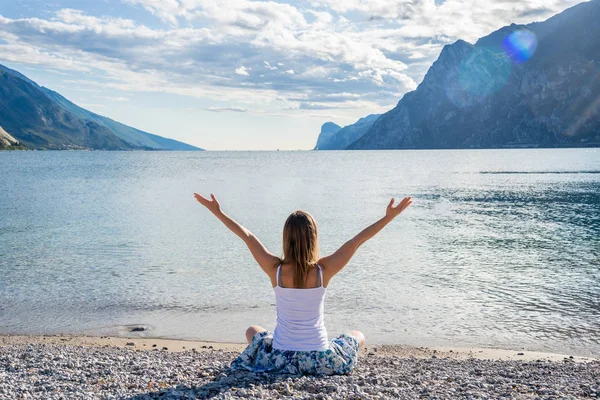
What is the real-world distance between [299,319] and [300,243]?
1.36 metres

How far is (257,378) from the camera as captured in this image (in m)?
8.64

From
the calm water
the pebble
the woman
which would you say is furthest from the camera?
the calm water

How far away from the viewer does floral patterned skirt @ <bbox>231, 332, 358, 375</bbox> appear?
8.55 m

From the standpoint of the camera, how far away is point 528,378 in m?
10.1

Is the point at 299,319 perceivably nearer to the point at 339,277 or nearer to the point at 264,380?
the point at 264,380

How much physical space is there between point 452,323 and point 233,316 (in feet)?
23.4

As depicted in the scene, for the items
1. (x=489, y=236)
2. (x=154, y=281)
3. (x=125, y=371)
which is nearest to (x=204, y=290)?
(x=154, y=281)

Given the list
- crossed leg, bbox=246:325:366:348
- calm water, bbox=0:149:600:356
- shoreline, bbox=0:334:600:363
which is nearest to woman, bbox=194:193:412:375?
crossed leg, bbox=246:325:366:348

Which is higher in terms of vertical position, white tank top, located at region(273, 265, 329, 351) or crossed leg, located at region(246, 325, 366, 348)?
white tank top, located at region(273, 265, 329, 351)

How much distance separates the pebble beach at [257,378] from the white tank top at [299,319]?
1.89 feet

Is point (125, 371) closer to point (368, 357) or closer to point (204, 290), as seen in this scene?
point (368, 357)

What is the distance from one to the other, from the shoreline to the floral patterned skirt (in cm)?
404

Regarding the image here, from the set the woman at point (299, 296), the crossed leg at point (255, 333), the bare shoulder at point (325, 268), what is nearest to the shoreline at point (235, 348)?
the crossed leg at point (255, 333)

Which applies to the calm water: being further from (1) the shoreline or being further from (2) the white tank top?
(2) the white tank top
